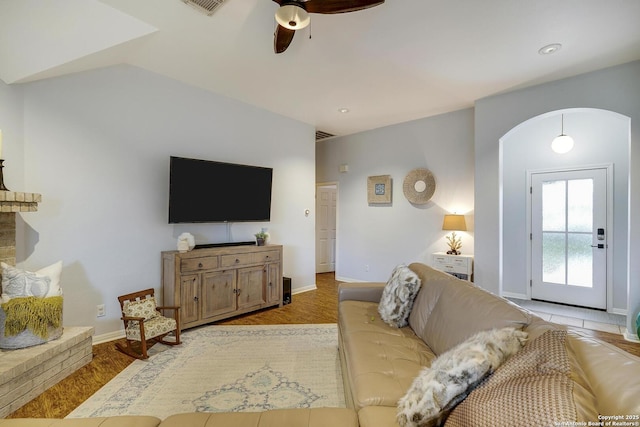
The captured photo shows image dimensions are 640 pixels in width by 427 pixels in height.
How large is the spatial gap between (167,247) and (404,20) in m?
3.27

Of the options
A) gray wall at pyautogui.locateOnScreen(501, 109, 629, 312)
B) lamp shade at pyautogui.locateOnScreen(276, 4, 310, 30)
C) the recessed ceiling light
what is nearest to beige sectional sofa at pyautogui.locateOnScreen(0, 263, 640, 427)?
lamp shade at pyautogui.locateOnScreen(276, 4, 310, 30)

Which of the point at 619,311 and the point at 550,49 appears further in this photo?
the point at 619,311

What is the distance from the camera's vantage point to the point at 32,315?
212 centimetres

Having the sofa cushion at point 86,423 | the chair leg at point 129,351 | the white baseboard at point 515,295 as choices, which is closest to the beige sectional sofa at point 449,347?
the sofa cushion at point 86,423

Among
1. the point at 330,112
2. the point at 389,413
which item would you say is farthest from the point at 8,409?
the point at 330,112

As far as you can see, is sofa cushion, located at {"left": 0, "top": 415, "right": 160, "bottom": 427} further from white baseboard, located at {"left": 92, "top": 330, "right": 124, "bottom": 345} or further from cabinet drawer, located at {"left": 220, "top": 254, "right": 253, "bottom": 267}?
cabinet drawer, located at {"left": 220, "top": 254, "right": 253, "bottom": 267}

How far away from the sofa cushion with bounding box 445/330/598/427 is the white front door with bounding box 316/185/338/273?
5.48 m

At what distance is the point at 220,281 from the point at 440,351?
257 cm

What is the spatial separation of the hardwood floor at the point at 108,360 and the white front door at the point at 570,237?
1.05 meters

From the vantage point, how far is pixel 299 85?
3479mm

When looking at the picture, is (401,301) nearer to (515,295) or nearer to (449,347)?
(449,347)

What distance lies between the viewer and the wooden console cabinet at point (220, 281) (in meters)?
3.11

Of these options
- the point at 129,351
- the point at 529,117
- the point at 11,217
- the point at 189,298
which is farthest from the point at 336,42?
the point at 129,351

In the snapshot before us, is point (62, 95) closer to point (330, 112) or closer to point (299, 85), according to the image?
point (299, 85)
